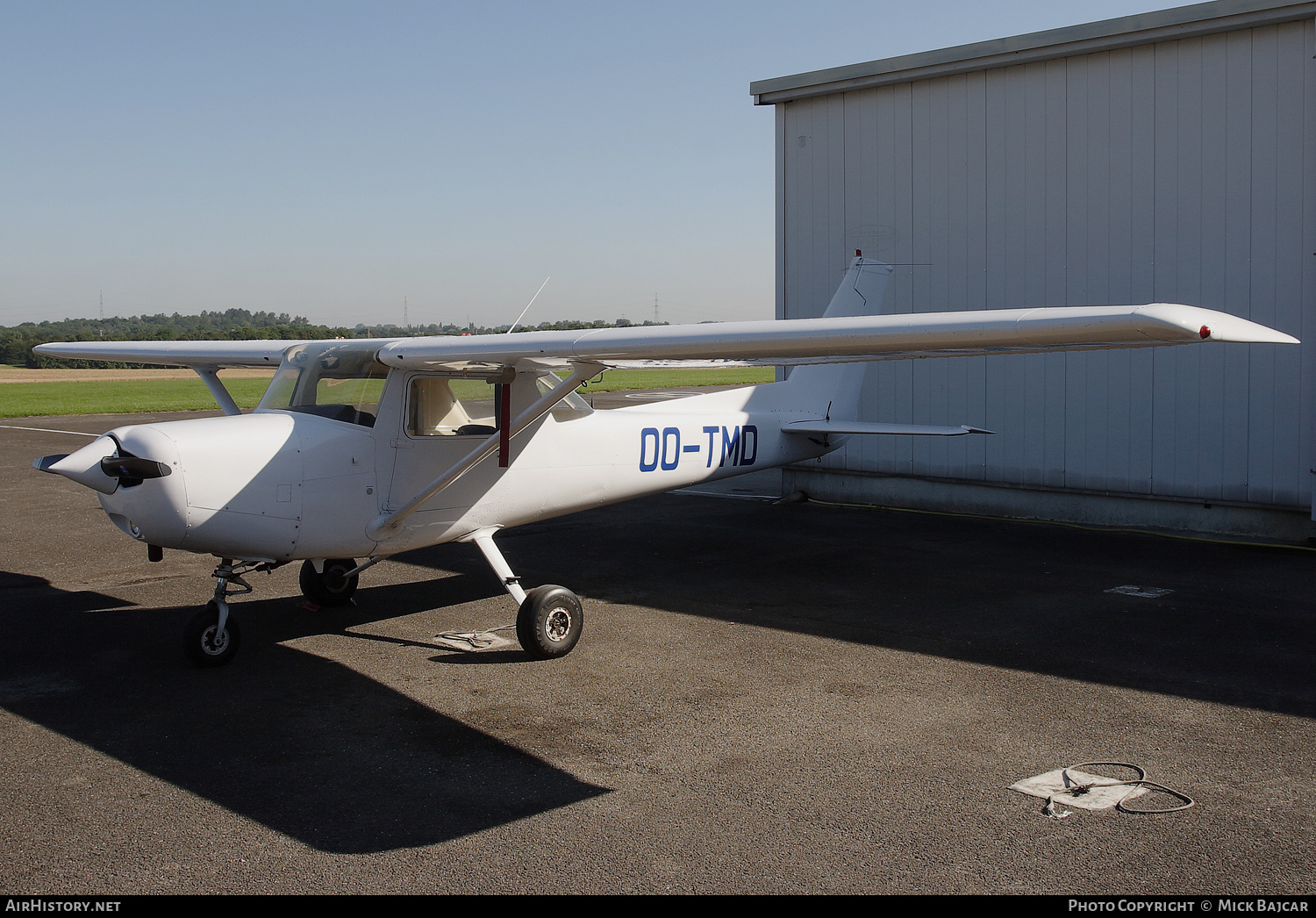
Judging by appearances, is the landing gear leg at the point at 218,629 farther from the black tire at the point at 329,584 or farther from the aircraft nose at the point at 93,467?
the black tire at the point at 329,584

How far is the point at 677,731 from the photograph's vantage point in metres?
5.23

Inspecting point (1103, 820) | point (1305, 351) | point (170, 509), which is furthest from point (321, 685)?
point (1305, 351)

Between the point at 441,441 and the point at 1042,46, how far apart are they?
8328mm

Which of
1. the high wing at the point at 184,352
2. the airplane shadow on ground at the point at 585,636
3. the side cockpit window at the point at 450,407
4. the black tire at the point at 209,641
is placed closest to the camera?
the airplane shadow on ground at the point at 585,636

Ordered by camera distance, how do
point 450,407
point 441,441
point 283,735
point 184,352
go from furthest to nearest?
point 184,352 < point 450,407 < point 441,441 < point 283,735

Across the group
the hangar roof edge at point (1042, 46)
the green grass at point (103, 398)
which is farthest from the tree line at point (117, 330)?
the hangar roof edge at point (1042, 46)

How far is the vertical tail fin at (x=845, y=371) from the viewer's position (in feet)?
32.9

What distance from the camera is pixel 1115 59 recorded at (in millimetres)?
10938

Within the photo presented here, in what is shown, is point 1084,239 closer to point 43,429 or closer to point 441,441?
point 441,441

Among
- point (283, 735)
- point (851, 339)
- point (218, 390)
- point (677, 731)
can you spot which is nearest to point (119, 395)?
point (218, 390)

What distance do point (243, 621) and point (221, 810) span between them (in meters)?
3.48

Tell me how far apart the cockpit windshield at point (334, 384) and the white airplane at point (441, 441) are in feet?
0.04
